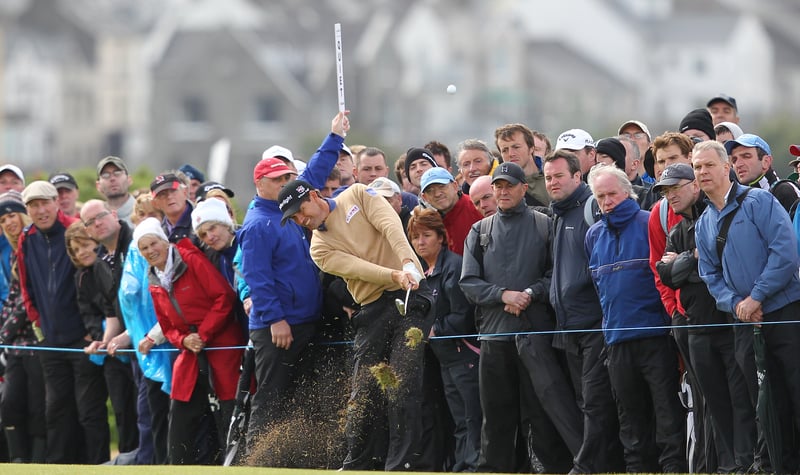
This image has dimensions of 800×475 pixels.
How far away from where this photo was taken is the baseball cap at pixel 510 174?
39.0ft

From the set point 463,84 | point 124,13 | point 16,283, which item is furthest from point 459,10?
point 16,283

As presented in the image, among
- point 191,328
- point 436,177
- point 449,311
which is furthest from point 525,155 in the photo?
point 191,328

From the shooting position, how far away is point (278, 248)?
12672mm

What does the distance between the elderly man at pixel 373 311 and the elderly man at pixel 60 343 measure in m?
3.89

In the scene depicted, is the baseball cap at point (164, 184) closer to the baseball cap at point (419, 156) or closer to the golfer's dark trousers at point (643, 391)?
the baseball cap at point (419, 156)

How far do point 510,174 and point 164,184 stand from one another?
3696 millimetres

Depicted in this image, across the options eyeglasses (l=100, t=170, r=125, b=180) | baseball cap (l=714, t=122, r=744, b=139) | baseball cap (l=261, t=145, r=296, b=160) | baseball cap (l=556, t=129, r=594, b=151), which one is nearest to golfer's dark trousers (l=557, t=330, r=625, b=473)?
baseball cap (l=556, t=129, r=594, b=151)

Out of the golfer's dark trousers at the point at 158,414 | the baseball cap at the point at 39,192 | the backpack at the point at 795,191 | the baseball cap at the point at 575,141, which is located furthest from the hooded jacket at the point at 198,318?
the backpack at the point at 795,191

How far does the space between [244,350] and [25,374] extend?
330 centimetres

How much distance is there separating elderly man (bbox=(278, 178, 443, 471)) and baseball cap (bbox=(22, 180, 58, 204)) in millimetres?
4143

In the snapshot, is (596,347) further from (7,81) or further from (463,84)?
(7,81)

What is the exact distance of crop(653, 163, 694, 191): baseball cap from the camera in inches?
429

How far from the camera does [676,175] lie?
1092 cm

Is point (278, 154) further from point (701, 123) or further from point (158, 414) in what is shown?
point (701, 123)
